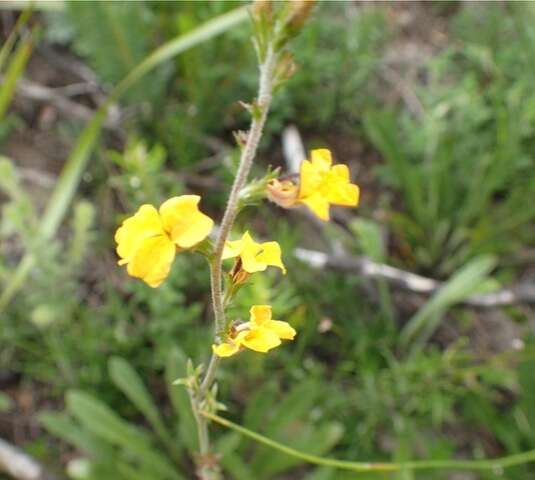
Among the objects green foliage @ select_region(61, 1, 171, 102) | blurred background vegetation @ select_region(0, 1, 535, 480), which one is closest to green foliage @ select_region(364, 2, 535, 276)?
blurred background vegetation @ select_region(0, 1, 535, 480)

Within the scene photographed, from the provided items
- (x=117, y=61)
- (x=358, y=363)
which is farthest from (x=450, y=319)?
(x=117, y=61)

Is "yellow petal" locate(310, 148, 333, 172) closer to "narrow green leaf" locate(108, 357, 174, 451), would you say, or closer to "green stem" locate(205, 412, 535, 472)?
"green stem" locate(205, 412, 535, 472)

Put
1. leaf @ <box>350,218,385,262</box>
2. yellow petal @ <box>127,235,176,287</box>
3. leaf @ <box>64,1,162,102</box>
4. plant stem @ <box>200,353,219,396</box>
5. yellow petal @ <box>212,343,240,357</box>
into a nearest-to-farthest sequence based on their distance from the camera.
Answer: yellow petal @ <box>127,235,176,287</box>
yellow petal @ <box>212,343,240,357</box>
plant stem @ <box>200,353,219,396</box>
leaf @ <box>350,218,385,262</box>
leaf @ <box>64,1,162,102</box>

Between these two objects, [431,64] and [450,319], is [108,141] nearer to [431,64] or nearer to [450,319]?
[431,64]

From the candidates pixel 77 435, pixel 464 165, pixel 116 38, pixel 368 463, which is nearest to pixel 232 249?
pixel 368 463

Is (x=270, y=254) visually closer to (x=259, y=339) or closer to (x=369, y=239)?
(x=259, y=339)

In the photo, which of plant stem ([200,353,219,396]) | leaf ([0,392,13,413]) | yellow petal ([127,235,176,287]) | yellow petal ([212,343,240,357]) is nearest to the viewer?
yellow petal ([127,235,176,287])
